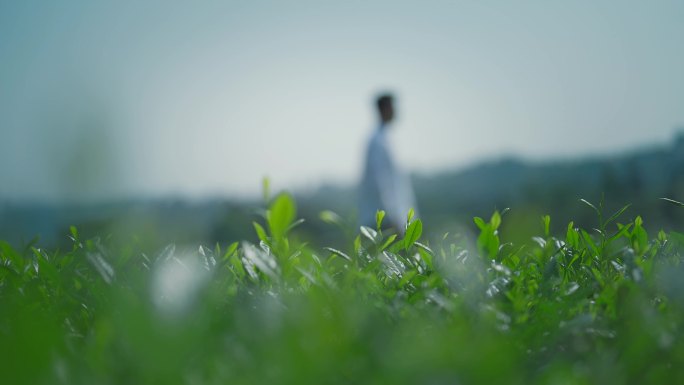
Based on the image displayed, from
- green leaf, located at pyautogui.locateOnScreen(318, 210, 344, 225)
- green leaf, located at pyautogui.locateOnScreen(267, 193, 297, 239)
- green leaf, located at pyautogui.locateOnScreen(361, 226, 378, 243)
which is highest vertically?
green leaf, located at pyautogui.locateOnScreen(267, 193, 297, 239)

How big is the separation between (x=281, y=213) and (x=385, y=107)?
6911 mm

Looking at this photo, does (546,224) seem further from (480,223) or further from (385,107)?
(385,107)

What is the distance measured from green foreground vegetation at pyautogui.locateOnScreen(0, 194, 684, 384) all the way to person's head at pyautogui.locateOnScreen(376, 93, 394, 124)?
628cm

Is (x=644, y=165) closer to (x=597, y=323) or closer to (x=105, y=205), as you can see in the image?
(x=105, y=205)

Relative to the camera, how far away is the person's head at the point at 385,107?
771cm

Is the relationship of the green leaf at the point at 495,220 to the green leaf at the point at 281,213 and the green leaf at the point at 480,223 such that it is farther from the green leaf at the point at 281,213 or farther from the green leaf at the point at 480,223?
the green leaf at the point at 281,213

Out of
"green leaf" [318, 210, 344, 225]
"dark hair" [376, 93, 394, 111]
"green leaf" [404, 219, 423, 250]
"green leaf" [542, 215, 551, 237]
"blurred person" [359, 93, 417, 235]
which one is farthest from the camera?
"dark hair" [376, 93, 394, 111]

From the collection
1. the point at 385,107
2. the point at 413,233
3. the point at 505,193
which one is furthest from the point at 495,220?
the point at 505,193

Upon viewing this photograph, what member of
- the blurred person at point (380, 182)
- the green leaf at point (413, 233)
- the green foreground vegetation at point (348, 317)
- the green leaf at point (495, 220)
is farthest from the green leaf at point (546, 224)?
the blurred person at point (380, 182)

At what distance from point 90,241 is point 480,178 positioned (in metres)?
68.4

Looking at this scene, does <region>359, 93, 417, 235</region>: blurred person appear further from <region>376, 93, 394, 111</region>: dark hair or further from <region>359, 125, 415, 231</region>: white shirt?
<region>376, 93, 394, 111</region>: dark hair

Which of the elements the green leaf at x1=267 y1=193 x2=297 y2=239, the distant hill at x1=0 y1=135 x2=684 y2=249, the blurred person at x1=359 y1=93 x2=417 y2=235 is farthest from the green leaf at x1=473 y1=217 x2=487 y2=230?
the distant hill at x1=0 y1=135 x2=684 y2=249

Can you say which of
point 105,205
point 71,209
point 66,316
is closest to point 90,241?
point 66,316

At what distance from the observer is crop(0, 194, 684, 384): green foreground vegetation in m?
0.67
